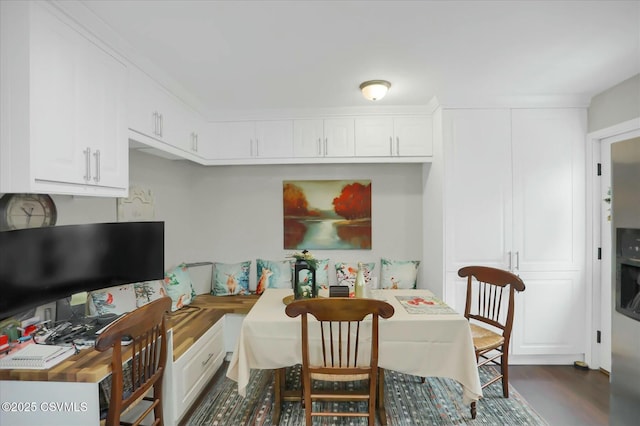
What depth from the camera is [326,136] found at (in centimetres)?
339

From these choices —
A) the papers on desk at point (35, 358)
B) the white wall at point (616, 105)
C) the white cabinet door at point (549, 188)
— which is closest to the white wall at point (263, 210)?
the white cabinet door at point (549, 188)

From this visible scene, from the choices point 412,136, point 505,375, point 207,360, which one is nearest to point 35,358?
point 207,360

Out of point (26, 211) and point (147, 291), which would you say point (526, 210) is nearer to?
point (147, 291)

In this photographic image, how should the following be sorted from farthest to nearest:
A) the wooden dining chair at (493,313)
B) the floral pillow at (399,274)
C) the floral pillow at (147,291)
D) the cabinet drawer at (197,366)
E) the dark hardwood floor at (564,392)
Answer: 1. the floral pillow at (399,274)
2. the floral pillow at (147,291)
3. the wooden dining chair at (493,313)
4. the dark hardwood floor at (564,392)
5. the cabinet drawer at (197,366)

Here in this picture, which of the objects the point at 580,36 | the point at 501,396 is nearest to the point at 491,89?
the point at 580,36

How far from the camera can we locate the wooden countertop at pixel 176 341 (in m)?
1.41

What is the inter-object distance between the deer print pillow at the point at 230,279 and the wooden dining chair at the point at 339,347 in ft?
6.13

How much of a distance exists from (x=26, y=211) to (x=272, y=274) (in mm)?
2273

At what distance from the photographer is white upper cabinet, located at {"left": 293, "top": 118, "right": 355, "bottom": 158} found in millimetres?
3383

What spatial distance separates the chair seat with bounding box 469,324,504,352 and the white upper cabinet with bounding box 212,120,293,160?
2356 mm

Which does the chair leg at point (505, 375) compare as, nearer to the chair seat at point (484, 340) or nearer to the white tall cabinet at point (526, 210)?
the chair seat at point (484, 340)

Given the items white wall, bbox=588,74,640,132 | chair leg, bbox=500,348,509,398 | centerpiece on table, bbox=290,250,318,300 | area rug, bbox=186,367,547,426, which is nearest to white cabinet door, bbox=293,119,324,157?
centerpiece on table, bbox=290,250,318,300

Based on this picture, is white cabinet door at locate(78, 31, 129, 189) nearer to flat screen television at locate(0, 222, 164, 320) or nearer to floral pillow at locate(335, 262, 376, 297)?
flat screen television at locate(0, 222, 164, 320)

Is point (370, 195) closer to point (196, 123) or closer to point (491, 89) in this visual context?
point (491, 89)
